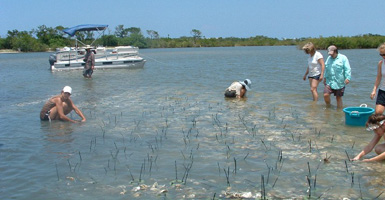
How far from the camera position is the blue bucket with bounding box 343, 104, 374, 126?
26.6ft

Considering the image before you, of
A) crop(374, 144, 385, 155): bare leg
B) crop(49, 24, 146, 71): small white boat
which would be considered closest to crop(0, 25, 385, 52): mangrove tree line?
crop(49, 24, 146, 71): small white boat

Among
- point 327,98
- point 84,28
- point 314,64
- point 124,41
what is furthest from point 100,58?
point 124,41

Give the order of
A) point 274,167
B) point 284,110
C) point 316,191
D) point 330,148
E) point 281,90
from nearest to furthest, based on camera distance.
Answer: point 316,191
point 274,167
point 330,148
point 284,110
point 281,90

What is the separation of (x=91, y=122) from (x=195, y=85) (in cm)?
834

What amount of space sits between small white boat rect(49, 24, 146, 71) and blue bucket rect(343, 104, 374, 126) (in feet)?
68.3

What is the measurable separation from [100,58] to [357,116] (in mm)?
22651

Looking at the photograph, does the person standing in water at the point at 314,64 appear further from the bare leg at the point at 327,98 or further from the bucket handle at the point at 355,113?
the bucket handle at the point at 355,113

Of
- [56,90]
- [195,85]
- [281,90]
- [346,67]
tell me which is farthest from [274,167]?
[56,90]

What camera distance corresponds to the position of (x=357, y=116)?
26.7ft

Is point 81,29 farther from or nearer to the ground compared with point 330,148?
farther from the ground

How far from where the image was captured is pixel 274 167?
19.7 feet

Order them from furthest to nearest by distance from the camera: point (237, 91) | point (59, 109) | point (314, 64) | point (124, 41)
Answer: point (124, 41) → point (237, 91) → point (314, 64) → point (59, 109)

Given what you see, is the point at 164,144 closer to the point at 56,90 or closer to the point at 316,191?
the point at 316,191

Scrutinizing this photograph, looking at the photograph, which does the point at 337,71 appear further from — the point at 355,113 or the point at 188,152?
the point at 188,152
